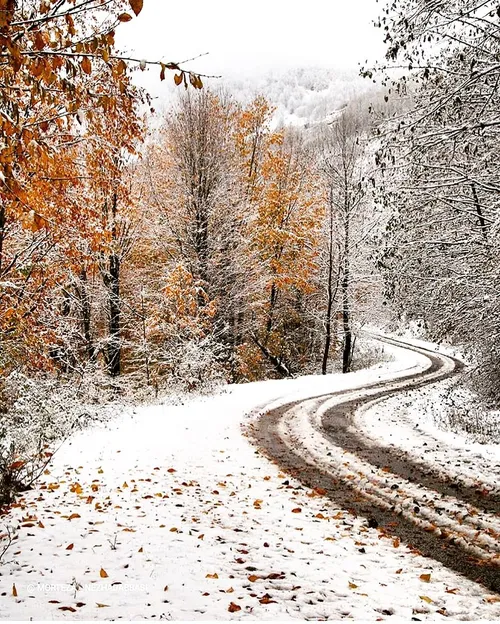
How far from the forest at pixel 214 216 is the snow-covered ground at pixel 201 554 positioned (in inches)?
40.8

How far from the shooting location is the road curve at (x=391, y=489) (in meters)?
5.48

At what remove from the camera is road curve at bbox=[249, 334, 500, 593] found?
5484mm

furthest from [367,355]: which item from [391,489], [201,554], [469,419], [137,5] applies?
[137,5]

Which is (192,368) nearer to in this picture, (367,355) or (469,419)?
(469,419)

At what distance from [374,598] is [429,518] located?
227 cm

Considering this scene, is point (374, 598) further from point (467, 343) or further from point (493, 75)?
point (467, 343)

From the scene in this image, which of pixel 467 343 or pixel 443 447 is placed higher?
pixel 467 343

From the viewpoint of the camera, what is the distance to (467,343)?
1257cm

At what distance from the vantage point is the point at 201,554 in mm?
5172

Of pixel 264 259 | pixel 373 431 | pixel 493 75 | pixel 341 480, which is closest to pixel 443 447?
pixel 373 431

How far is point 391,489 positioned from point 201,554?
11.3 ft

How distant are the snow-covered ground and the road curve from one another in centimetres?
30

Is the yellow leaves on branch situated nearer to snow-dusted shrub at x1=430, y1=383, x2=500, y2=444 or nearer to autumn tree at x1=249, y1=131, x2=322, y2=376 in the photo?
snow-dusted shrub at x1=430, y1=383, x2=500, y2=444

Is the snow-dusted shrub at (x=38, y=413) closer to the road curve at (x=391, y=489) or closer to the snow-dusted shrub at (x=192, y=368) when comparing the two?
the snow-dusted shrub at (x=192, y=368)
